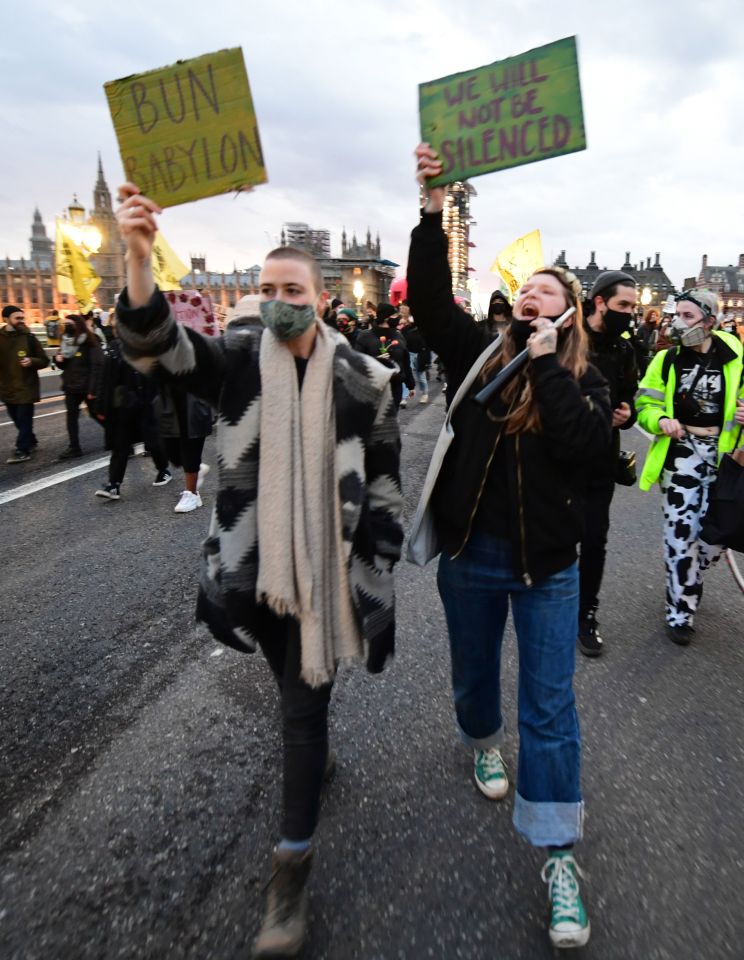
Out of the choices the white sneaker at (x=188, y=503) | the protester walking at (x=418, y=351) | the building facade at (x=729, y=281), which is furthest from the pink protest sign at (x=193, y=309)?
the building facade at (x=729, y=281)

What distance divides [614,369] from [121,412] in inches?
187

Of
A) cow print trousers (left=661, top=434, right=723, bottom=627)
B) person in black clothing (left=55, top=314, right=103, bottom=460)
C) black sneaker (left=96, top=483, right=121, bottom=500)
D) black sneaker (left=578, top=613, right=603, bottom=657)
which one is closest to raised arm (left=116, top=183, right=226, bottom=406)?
black sneaker (left=578, top=613, right=603, bottom=657)

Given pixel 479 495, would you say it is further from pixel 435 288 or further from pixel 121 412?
pixel 121 412

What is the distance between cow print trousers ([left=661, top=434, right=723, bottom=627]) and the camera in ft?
11.4

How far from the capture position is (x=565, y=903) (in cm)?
174

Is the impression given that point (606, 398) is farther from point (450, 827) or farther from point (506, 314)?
point (506, 314)

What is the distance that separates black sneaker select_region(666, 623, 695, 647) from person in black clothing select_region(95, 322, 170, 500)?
4648mm

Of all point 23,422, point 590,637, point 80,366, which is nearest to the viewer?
point 590,637

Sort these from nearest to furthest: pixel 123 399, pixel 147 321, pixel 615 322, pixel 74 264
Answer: pixel 147 321 → pixel 615 322 → pixel 123 399 → pixel 74 264

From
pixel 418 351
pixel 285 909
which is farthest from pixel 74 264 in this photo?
pixel 285 909

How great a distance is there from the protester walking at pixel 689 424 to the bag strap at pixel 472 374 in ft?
6.46

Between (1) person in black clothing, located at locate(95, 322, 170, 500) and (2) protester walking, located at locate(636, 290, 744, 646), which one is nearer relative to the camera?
(2) protester walking, located at locate(636, 290, 744, 646)

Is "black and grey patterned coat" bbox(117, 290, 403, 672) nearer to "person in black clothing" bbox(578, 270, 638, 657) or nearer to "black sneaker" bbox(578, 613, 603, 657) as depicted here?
"person in black clothing" bbox(578, 270, 638, 657)

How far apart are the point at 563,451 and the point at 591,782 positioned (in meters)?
1.37
